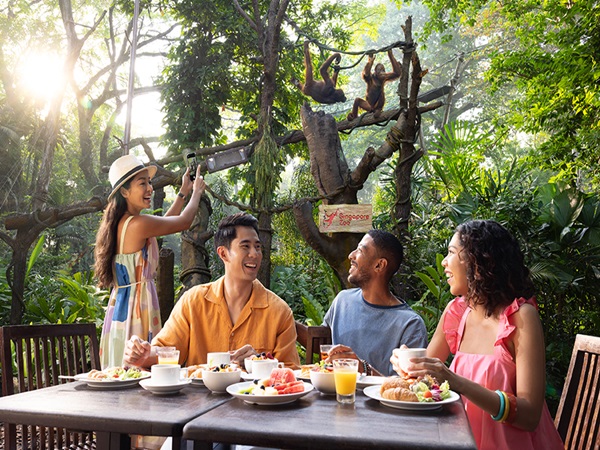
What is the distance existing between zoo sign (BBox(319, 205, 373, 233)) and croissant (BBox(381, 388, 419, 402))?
101 inches

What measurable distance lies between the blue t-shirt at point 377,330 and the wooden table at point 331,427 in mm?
979

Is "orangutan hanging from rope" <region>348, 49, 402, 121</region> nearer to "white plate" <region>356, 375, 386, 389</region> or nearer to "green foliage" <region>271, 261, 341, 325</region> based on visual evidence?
"green foliage" <region>271, 261, 341, 325</region>

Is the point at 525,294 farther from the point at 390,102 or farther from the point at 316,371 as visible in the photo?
the point at 390,102

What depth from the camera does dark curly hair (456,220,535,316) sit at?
7.29 ft

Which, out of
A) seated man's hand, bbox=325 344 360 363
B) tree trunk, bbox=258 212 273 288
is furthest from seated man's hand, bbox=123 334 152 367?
tree trunk, bbox=258 212 273 288

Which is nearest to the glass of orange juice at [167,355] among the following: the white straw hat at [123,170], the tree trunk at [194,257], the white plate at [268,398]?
the white plate at [268,398]

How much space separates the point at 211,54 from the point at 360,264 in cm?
701

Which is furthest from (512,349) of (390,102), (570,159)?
(390,102)

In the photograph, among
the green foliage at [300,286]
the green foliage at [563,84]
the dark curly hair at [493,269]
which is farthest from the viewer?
the green foliage at [300,286]

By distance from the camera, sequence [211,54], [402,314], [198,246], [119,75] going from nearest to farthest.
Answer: [402,314] → [198,246] → [211,54] → [119,75]

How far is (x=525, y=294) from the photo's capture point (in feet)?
7.26

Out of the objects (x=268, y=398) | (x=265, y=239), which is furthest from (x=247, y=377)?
(x=265, y=239)

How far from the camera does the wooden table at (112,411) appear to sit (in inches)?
63.0

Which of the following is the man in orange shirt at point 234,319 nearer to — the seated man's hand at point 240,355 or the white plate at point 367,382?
the seated man's hand at point 240,355
